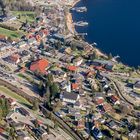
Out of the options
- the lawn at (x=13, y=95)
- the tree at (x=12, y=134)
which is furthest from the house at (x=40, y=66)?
the tree at (x=12, y=134)

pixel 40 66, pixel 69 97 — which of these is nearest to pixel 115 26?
pixel 40 66

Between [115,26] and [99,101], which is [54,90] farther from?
[115,26]

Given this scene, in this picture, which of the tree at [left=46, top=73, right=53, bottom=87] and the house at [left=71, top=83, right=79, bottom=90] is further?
the house at [left=71, top=83, right=79, bottom=90]

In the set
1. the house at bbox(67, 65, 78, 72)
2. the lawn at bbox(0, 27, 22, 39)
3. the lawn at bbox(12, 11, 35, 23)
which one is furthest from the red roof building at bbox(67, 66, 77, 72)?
the lawn at bbox(12, 11, 35, 23)

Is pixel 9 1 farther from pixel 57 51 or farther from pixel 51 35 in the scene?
pixel 57 51

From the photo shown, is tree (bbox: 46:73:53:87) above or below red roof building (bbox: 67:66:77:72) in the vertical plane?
above

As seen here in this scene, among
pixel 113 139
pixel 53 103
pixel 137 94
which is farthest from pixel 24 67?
pixel 113 139

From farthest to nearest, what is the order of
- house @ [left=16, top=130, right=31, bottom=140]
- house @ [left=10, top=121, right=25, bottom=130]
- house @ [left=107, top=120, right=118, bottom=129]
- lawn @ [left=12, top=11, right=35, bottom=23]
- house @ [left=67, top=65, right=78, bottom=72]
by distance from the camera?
lawn @ [left=12, top=11, right=35, bottom=23], house @ [left=67, top=65, right=78, bottom=72], house @ [left=107, top=120, right=118, bottom=129], house @ [left=10, top=121, right=25, bottom=130], house @ [left=16, top=130, right=31, bottom=140]

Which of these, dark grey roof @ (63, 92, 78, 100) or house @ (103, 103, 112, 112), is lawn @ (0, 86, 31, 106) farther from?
house @ (103, 103, 112, 112)
